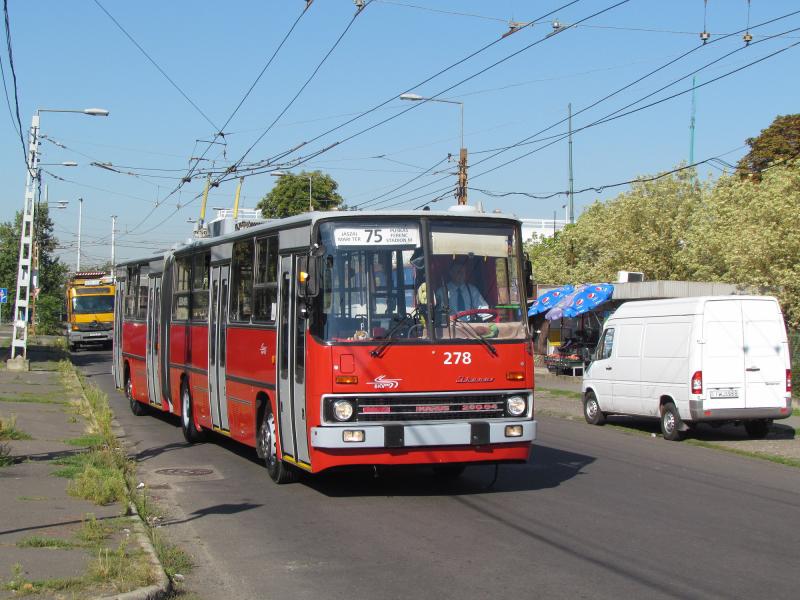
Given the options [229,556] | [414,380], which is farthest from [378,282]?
[229,556]

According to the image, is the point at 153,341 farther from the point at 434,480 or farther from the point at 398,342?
the point at 398,342

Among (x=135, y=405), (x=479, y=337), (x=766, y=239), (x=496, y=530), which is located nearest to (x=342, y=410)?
(x=479, y=337)

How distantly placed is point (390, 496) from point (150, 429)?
892 centimetres

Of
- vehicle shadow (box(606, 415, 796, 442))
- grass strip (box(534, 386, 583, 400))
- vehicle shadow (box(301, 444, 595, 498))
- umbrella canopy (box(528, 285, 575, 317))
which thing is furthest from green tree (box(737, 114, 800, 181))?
vehicle shadow (box(301, 444, 595, 498))

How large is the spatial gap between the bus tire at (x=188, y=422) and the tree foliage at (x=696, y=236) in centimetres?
2019

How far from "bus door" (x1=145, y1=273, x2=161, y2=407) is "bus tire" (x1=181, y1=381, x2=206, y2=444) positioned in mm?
2213

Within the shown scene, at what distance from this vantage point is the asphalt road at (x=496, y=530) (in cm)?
745

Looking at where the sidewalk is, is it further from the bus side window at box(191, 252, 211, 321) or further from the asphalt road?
the bus side window at box(191, 252, 211, 321)

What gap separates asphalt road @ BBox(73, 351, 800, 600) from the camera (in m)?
7.45

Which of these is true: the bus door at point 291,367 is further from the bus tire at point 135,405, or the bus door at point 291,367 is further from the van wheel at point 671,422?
the bus tire at point 135,405

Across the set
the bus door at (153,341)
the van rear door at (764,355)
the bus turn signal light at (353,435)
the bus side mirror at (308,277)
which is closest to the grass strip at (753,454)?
the van rear door at (764,355)

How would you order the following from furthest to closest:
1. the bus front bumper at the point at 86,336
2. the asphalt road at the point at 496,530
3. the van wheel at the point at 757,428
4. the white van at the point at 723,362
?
1. the bus front bumper at the point at 86,336
2. the van wheel at the point at 757,428
3. the white van at the point at 723,362
4. the asphalt road at the point at 496,530

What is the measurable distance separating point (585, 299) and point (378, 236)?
73.6 ft

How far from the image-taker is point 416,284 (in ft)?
35.6
